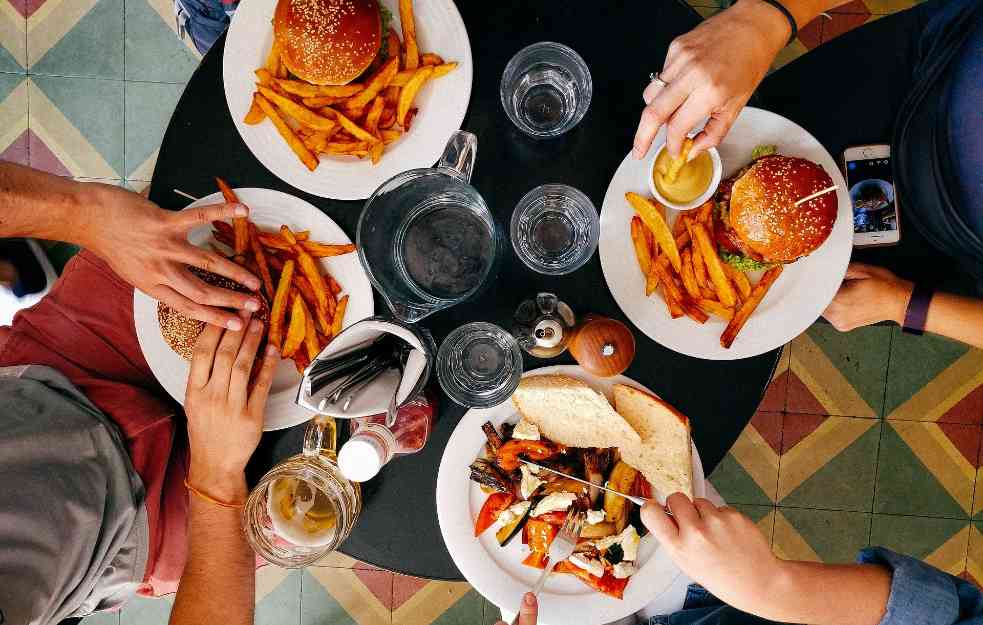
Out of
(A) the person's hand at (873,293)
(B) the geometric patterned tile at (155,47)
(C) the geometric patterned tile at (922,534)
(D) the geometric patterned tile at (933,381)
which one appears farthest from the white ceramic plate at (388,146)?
(C) the geometric patterned tile at (922,534)

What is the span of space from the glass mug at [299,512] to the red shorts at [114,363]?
0.35 meters

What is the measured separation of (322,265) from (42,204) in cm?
68

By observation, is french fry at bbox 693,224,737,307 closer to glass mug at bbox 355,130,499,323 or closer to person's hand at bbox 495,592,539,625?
glass mug at bbox 355,130,499,323

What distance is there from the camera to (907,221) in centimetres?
175

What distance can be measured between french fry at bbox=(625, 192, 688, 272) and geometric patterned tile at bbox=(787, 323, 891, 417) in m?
1.44

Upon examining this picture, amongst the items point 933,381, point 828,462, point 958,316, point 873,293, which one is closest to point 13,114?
point 873,293

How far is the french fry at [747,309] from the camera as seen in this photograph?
1.56 metres

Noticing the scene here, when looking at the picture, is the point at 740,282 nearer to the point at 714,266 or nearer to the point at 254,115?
the point at 714,266

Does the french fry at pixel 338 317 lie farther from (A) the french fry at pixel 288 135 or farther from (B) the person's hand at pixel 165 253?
(A) the french fry at pixel 288 135

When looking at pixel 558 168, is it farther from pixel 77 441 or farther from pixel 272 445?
pixel 77 441

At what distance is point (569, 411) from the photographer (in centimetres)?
159

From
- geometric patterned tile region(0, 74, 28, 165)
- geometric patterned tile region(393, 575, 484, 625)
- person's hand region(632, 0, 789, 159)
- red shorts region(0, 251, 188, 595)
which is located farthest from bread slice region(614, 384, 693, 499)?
geometric patterned tile region(0, 74, 28, 165)

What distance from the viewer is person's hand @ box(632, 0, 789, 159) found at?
138cm

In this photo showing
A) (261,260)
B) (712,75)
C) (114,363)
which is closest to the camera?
(712,75)
